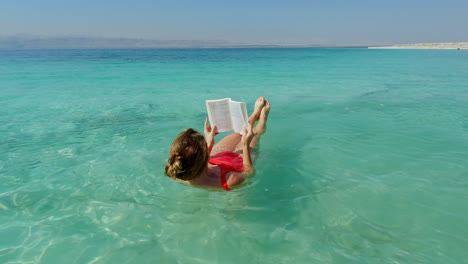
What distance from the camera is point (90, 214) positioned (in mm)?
3396

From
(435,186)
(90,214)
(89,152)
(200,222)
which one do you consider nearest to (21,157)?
(89,152)

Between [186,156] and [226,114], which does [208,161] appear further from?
[226,114]

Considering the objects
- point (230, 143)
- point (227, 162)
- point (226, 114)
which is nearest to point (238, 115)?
point (226, 114)

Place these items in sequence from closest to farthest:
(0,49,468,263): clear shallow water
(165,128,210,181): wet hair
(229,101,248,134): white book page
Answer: (0,49,468,263): clear shallow water, (165,128,210,181): wet hair, (229,101,248,134): white book page

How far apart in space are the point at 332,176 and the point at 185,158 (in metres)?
2.32

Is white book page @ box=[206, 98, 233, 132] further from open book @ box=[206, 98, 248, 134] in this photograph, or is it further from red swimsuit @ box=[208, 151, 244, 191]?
red swimsuit @ box=[208, 151, 244, 191]

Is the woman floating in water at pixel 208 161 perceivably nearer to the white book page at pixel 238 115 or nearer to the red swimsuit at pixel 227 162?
the red swimsuit at pixel 227 162

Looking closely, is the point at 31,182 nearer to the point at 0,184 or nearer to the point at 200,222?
the point at 0,184

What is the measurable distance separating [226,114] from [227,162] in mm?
621

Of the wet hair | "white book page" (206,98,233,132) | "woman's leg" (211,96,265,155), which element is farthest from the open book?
the wet hair

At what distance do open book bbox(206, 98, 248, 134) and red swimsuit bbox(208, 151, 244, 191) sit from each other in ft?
1.33

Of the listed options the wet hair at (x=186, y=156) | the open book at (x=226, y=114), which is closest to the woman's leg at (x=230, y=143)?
the open book at (x=226, y=114)

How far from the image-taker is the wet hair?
2.96 meters

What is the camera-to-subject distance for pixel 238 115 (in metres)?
3.72
